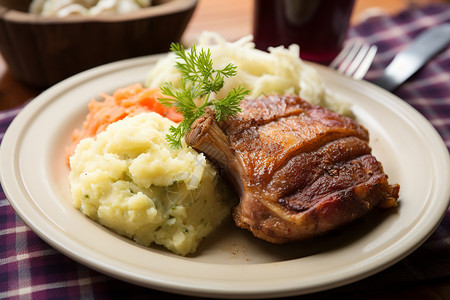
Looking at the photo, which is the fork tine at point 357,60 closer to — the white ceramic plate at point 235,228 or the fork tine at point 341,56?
the fork tine at point 341,56

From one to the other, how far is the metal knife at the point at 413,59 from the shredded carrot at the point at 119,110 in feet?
6.60

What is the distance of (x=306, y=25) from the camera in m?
4.82

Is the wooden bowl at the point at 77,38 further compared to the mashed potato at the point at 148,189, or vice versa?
the wooden bowl at the point at 77,38

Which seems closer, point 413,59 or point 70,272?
point 70,272

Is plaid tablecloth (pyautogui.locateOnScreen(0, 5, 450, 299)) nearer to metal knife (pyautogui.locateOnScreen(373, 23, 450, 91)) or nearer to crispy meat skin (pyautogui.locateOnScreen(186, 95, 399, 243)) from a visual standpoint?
crispy meat skin (pyautogui.locateOnScreen(186, 95, 399, 243))

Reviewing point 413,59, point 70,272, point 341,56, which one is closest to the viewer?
point 70,272

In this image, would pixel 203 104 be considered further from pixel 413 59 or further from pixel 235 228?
pixel 413 59

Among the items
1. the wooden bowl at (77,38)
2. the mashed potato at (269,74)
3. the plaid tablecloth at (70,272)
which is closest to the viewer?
the plaid tablecloth at (70,272)

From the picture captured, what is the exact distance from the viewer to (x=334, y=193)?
2553mm

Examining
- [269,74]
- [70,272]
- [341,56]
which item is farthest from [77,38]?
[341,56]

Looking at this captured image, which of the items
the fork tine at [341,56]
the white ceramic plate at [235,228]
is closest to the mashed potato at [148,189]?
the white ceramic plate at [235,228]

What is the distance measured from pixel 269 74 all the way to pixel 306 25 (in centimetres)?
126

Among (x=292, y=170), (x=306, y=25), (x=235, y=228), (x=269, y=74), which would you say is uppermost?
(x=292, y=170)

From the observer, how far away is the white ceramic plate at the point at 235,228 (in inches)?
87.6
